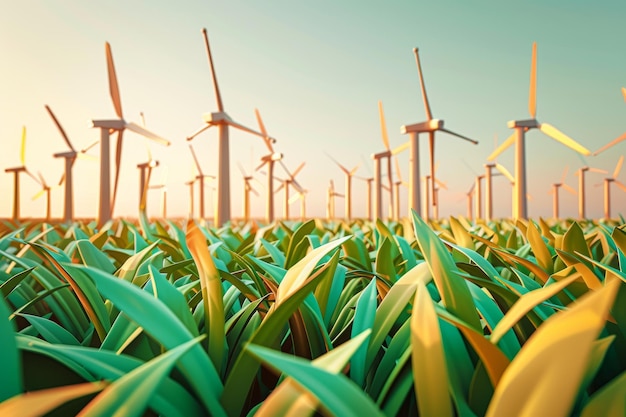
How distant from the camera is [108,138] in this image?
8.80 metres

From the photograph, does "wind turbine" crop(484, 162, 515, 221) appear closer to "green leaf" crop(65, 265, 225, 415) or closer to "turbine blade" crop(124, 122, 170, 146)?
"turbine blade" crop(124, 122, 170, 146)

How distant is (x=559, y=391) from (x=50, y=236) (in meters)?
2.97

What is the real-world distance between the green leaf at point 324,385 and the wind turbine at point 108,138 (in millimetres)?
7500

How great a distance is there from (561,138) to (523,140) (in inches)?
40.3

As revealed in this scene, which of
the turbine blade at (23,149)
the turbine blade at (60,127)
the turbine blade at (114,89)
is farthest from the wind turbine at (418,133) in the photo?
the turbine blade at (23,149)

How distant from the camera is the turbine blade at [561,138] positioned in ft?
37.2

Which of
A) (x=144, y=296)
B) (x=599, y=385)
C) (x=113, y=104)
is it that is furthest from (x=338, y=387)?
(x=113, y=104)

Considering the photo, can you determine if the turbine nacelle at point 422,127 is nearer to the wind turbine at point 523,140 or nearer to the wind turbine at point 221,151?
the wind turbine at point 523,140

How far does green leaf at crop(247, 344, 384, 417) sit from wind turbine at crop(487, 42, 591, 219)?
10494mm

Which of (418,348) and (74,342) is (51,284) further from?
(418,348)

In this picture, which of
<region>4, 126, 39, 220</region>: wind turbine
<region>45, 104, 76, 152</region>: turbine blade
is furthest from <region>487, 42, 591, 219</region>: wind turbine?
<region>4, 126, 39, 220</region>: wind turbine

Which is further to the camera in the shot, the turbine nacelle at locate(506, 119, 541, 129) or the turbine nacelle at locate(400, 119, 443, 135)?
the turbine nacelle at locate(400, 119, 443, 135)

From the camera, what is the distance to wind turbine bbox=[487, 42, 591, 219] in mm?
10609

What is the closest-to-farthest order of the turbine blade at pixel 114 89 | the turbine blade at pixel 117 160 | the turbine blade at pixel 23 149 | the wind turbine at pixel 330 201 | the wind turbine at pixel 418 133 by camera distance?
the turbine blade at pixel 117 160, the turbine blade at pixel 114 89, the wind turbine at pixel 418 133, the turbine blade at pixel 23 149, the wind turbine at pixel 330 201
